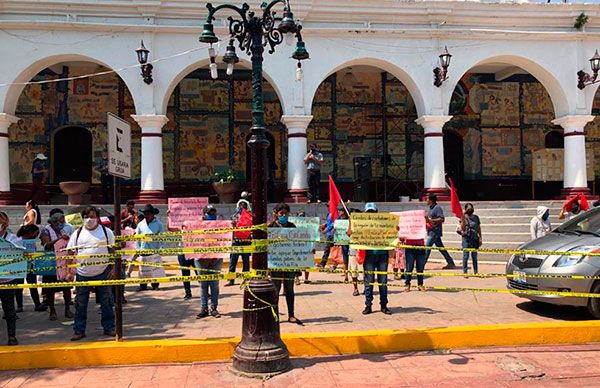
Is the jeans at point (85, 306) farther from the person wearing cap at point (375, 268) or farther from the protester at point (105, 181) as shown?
the protester at point (105, 181)

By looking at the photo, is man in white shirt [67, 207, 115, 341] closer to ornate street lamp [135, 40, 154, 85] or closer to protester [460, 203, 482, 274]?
protester [460, 203, 482, 274]

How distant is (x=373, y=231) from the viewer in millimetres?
7184

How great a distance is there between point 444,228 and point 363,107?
6.47 metres

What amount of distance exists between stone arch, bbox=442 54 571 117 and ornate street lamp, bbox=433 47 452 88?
42 cm

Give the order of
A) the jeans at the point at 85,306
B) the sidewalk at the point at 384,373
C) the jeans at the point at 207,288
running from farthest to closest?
the jeans at the point at 207,288 < the jeans at the point at 85,306 < the sidewalk at the point at 384,373

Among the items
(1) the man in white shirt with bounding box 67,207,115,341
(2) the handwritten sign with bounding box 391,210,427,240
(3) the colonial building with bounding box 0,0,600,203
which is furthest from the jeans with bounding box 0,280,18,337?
(3) the colonial building with bounding box 0,0,600,203

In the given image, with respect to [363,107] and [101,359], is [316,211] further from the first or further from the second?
[101,359]

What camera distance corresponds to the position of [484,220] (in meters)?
14.1

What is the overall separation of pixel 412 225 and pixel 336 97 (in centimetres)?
1127

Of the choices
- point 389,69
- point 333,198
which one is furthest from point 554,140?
point 333,198

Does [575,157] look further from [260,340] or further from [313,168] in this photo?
[260,340]

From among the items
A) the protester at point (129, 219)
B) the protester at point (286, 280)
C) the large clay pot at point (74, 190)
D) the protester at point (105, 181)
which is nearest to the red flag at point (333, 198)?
the protester at point (286, 280)

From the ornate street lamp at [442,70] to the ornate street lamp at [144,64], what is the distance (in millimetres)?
8397

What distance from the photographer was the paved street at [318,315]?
21.7 ft
